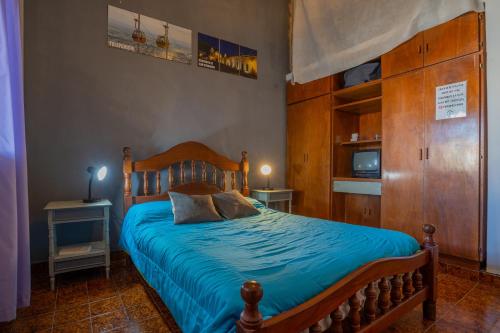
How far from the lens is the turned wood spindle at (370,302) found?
4.30 feet

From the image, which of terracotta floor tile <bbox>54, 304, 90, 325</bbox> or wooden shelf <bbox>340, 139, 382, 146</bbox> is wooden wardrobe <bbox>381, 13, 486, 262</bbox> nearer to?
wooden shelf <bbox>340, 139, 382, 146</bbox>

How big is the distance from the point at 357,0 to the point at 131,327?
3.71 meters

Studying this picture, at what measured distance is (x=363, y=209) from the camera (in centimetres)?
354

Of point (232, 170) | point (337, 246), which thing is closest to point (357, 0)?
point (232, 170)

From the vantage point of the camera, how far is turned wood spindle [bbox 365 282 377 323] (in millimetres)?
1310

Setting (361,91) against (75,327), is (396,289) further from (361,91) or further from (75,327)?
(361,91)

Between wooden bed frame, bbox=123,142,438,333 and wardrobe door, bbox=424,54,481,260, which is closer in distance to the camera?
wooden bed frame, bbox=123,142,438,333

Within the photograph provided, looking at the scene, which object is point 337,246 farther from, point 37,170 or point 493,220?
point 37,170

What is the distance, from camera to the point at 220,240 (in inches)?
71.4

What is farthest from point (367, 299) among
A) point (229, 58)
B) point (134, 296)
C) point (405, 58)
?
point (229, 58)

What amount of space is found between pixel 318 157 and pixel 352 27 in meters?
1.60

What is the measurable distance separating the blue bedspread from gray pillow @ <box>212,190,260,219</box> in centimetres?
22

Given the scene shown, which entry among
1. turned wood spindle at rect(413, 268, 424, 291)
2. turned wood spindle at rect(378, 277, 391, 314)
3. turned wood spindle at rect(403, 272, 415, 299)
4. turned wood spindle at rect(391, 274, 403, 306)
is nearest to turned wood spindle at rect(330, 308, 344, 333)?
turned wood spindle at rect(378, 277, 391, 314)

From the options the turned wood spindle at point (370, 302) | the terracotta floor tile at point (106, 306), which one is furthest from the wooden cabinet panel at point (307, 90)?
the terracotta floor tile at point (106, 306)
